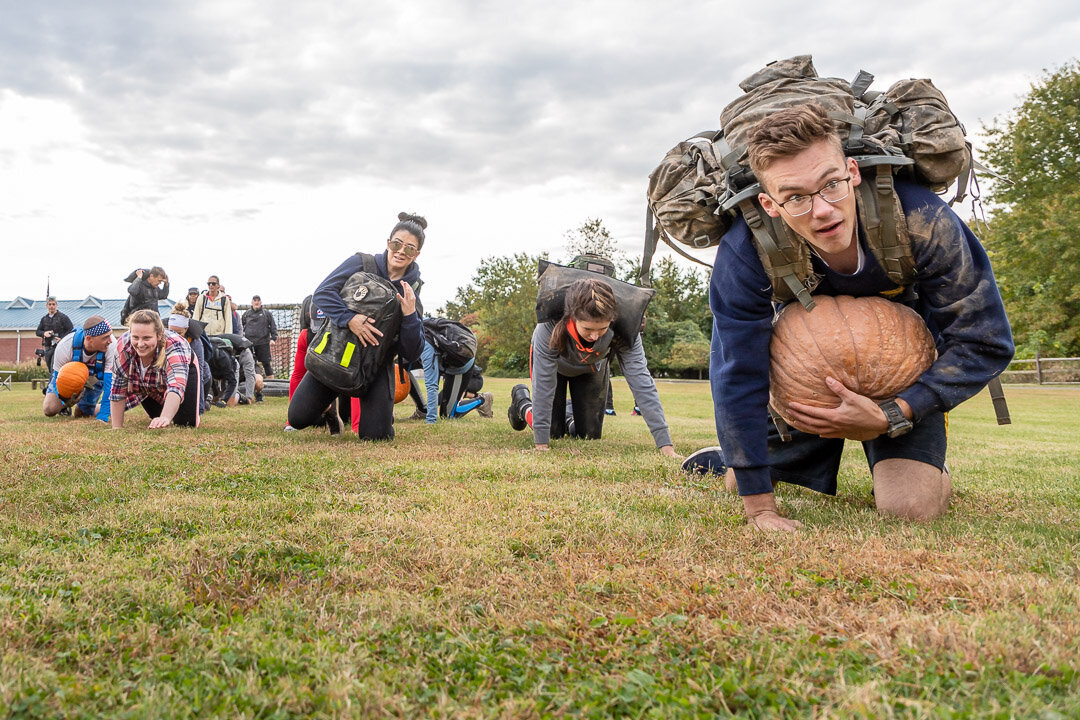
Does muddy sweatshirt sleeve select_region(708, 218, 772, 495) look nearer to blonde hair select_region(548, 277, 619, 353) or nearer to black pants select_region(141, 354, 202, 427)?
blonde hair select_region(548, 277, 619, 353)

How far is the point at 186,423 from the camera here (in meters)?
8.97

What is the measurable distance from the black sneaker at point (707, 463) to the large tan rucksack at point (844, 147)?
5.82ft

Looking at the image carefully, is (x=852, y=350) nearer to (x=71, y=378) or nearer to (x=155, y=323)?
(x=155, y=323)

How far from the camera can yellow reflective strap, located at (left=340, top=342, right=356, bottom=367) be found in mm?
7262

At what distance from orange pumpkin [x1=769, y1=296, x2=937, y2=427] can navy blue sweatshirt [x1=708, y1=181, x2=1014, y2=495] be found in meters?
0.08

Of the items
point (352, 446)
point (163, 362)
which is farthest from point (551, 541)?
point (163, 362)

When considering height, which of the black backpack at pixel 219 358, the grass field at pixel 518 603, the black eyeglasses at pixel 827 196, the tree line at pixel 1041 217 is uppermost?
the tree line at pixel 1041 217

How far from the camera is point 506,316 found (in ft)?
168

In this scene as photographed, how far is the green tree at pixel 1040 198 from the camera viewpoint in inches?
1294

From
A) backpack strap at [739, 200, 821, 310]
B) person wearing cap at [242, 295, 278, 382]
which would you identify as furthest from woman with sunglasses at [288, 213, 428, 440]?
person wearing cap at [242, 295, 278, 382]

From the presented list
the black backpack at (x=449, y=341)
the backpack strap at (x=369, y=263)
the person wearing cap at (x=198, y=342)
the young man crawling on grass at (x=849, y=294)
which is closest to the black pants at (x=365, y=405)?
the backpack strap at (x=369, y=263)

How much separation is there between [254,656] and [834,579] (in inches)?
72.2

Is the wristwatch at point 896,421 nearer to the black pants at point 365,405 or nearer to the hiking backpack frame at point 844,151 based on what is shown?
the hiking backpack frame at point 844,151

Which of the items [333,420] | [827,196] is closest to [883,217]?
[827,196]
